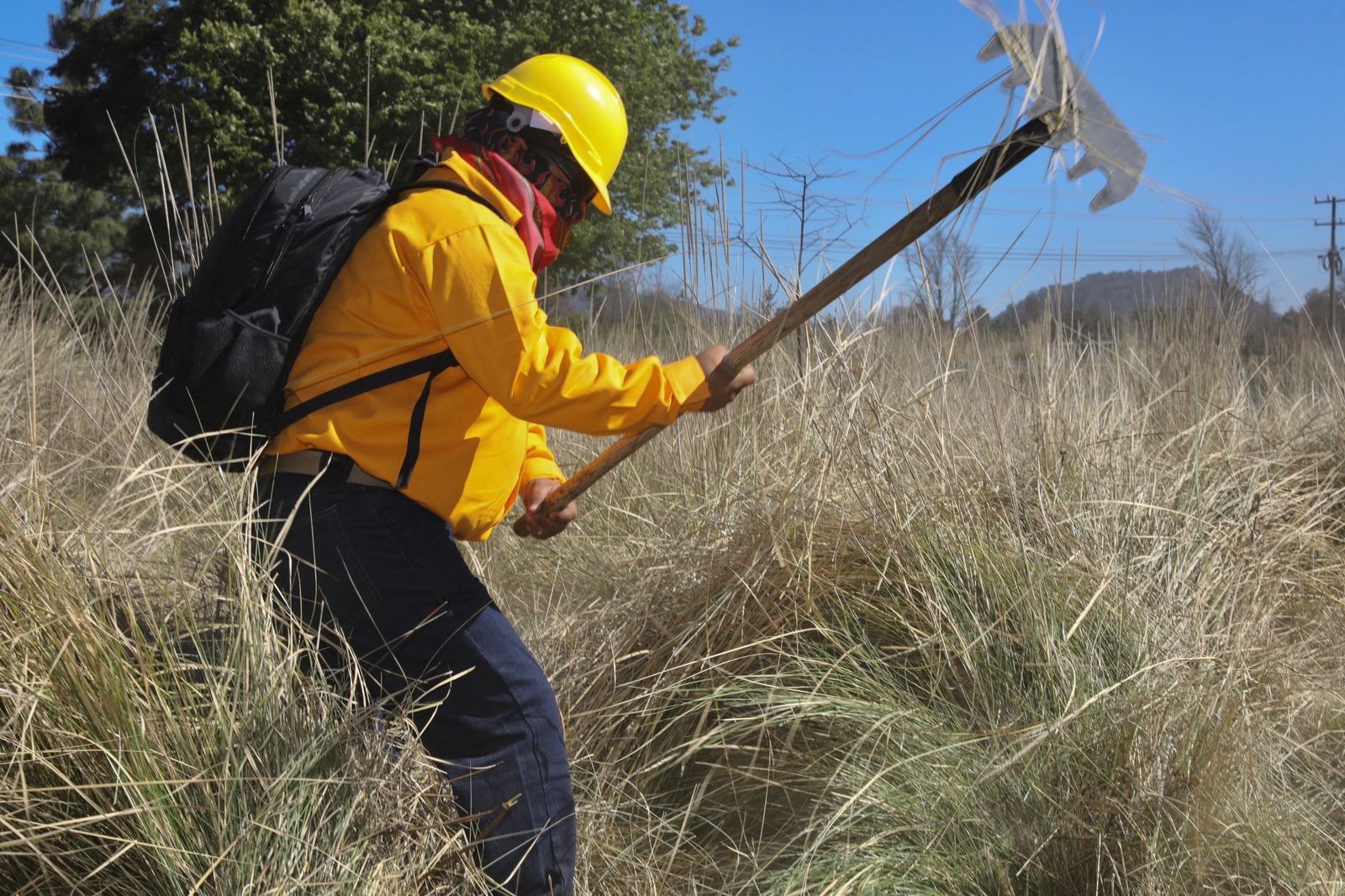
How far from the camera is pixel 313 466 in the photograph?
2.03m

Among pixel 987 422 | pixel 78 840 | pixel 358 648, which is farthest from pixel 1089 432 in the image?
pixel 78 840

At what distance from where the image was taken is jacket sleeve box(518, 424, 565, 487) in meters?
2.62

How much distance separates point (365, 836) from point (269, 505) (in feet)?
2.22

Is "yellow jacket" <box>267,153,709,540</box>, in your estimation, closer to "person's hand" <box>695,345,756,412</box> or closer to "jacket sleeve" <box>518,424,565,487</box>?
"person's hand" <box>695,345,756,412</box>

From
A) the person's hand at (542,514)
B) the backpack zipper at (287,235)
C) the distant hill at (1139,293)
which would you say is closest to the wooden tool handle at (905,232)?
the person's hand at (542,514)

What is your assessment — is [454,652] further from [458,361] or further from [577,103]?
[577,103]

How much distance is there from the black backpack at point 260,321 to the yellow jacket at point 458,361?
32mm

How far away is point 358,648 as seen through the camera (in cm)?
213

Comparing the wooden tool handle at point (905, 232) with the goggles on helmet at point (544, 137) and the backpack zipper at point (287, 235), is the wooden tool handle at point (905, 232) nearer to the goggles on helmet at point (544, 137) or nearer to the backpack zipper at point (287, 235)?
the goggles on helmet at point (544, 137)

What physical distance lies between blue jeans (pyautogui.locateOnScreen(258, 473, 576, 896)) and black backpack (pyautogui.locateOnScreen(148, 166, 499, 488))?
136 mm

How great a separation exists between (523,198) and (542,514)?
2.37ft

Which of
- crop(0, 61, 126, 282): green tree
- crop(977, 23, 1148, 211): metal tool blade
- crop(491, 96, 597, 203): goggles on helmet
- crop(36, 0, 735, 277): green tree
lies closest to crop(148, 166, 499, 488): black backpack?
crop(491, 96, 597, 203): goggles on helmet

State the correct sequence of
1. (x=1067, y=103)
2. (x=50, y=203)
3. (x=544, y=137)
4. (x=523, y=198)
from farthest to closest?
1. (x=50, y=203)
2. (x=544, y=137)
3. (x=523, y=198)
4. (x=1067, y=103)

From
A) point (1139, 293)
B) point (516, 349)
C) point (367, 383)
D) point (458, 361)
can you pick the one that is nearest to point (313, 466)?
point (367, 383)
